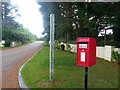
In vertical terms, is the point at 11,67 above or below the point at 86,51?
below

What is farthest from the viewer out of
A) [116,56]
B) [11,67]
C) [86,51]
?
[116,56]

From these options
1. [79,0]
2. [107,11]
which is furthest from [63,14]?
[107,11]

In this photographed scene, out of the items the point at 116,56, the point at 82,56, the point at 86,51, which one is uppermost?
the point at 86,51

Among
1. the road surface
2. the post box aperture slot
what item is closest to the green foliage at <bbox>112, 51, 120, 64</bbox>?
the post box aperture slot

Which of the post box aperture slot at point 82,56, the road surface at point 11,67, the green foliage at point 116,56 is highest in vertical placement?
the post box aperture slot at point 82,56

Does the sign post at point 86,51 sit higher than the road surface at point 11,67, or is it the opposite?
the sign post at point 86,51

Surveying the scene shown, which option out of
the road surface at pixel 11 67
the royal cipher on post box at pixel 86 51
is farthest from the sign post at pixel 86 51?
Result: the road surface at pixel 11 67

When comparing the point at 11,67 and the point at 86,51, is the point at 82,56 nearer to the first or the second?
the point at 86,51

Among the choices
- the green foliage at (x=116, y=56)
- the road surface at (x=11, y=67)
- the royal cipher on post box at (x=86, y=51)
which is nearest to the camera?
the royal cipher on post box at (x=86, y=51)

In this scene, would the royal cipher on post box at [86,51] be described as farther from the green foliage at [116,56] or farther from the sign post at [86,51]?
the green foliage at [116,56]

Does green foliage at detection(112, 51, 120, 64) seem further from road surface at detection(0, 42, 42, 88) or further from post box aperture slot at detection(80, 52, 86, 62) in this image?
road surface at detection(0, 42, 42, 88)

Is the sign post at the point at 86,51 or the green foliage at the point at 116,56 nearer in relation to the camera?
the sign post at the point at 86,51

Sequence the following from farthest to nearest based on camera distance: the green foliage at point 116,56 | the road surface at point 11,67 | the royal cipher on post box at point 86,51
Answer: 1. the green foliage at point 116,56
2. the road surface at point 11,67
3. the royal cipher on post box at point 86,51

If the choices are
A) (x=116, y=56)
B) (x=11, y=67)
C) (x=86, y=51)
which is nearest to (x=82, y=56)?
(x=86, y=51)
